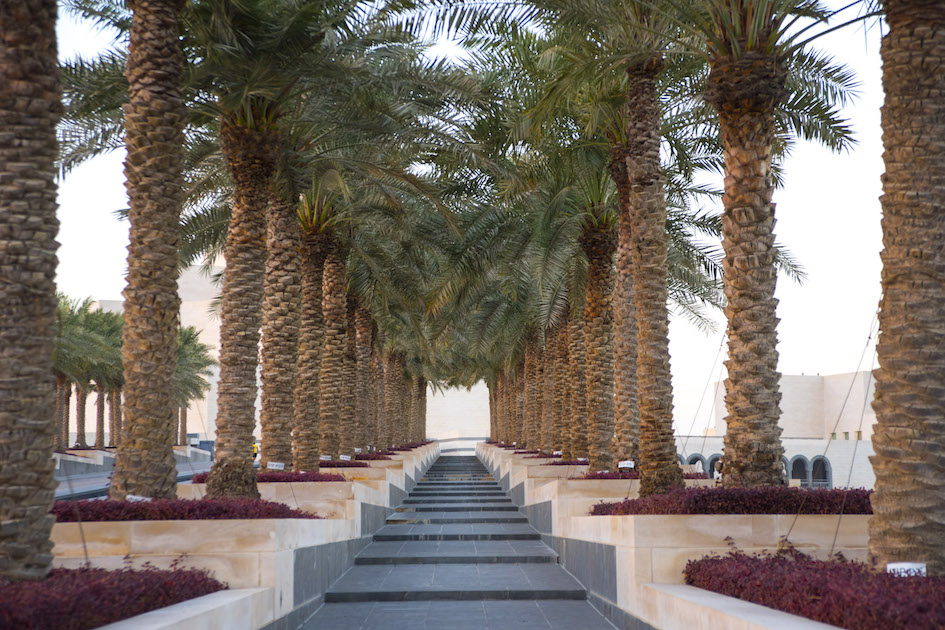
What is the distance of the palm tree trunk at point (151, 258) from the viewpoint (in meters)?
9.66

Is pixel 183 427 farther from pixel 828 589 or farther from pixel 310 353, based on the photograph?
pixel 828 589

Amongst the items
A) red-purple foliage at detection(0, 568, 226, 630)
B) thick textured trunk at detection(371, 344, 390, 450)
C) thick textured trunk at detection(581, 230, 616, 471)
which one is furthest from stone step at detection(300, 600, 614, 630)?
thick textured trunk at detection(371, 344, 390, 450)

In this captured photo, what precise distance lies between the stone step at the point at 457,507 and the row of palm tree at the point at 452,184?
2.23 m

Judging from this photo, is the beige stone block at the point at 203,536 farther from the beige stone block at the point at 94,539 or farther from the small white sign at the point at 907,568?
the small white sign at the point at 907,568

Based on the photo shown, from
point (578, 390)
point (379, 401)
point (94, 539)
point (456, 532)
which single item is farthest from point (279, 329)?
point (379, 401)

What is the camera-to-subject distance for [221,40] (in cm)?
1167

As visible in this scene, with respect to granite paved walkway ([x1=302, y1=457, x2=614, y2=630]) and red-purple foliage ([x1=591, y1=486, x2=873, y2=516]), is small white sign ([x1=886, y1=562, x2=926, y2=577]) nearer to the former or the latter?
red-purple foliage ([x1=591, y1=486, x2=873, y2=516])

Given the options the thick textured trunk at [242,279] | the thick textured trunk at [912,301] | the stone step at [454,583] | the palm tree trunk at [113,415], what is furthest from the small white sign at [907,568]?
the palm tree trunk at [113,415]

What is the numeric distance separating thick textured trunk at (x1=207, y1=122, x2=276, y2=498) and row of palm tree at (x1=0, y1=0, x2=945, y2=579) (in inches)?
1.4

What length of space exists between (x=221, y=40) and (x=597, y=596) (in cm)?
822

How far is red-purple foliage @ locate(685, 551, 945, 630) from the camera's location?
190 inches

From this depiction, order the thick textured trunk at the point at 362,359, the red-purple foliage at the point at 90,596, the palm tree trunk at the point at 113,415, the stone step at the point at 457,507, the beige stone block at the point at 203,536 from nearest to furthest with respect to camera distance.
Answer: the red-purple foliage at the point at 90,596 < the beige stone block at the point at 203,536 < the stone step at the point at 457,507 < the thick textured trunk at the point at 362,359 < the palm tree trunk at the point at 113,415

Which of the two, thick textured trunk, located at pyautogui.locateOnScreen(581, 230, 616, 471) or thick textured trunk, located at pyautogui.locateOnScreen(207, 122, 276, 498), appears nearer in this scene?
thick textured trunk, located at pyautogui.locateOnScreen(207, 122, 276, 498)

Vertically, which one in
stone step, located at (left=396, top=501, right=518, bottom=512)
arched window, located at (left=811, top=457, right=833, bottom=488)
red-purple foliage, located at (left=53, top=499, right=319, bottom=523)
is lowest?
arched window, located at (left=811, top=457, right=833, bottom=488)
